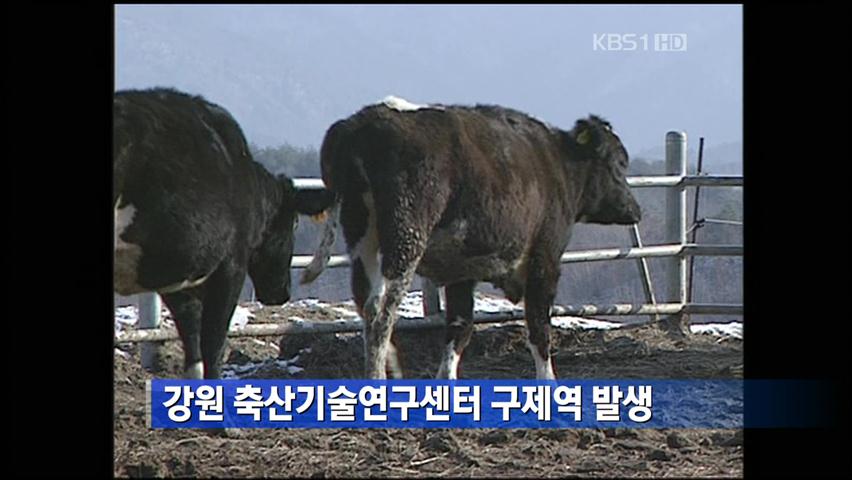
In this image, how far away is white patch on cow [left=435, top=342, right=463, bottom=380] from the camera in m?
7.10

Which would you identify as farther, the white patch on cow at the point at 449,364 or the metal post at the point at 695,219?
the metal post at the point at 695,219

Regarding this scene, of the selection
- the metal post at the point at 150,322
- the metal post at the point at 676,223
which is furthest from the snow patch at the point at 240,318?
the metal post at the point at 676,223

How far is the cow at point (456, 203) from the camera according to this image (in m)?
6.33

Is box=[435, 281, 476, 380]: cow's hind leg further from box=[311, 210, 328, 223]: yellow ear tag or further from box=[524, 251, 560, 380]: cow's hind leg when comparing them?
box=[311, 210, 328, 223]: yellow ear tag

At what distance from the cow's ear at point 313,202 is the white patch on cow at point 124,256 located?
114 cm

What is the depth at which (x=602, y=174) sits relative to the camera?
7797 millimetres

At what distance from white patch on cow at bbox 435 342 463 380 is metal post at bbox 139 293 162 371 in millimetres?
1546

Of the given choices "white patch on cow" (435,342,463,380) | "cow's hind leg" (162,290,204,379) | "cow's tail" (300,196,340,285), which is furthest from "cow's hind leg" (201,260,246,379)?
"white patch on cow" (435,342,463,380)

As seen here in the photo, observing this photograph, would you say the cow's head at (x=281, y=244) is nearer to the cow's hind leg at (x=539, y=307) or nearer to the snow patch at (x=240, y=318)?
the snow patch at (x=240, y=318)

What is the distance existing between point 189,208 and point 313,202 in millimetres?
1080
